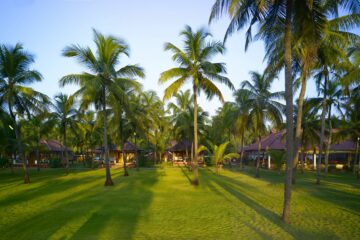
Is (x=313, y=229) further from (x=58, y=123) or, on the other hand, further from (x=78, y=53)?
(x=58, y=123)

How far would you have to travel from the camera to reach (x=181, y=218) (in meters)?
7.87

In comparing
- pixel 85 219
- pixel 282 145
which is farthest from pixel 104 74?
pixel 282 145

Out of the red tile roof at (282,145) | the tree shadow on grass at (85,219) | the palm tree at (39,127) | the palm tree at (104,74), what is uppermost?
the palm tree at (104,74)

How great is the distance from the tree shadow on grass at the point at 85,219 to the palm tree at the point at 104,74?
16.9 feet

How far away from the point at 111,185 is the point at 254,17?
11828 mm

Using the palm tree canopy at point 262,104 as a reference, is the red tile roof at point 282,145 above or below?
below

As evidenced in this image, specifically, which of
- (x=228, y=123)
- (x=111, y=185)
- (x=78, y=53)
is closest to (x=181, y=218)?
(x=111, y=185)

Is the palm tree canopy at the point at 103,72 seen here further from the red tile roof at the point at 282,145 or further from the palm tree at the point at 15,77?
the red tile roof at the point at 282,145

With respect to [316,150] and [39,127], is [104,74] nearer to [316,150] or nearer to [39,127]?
[39,127]

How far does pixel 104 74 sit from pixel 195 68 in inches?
215

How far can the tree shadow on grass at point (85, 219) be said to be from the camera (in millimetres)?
6422

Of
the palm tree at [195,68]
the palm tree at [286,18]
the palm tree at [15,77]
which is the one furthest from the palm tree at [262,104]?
the palm tree at [15,77]

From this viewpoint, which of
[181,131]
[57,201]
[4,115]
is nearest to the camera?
[57,201]

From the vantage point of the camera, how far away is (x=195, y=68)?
1554cm
